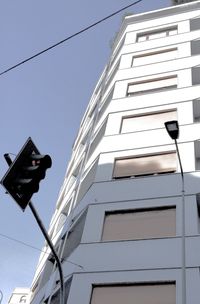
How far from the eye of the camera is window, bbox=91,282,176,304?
11.0 m

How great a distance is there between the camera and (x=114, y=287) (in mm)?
11828

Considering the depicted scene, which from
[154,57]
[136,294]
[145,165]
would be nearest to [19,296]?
[154,57]

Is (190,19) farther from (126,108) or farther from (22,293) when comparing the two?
(22,293)

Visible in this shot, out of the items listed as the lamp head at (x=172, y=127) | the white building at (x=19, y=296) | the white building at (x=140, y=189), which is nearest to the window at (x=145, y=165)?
the white building at (x=140, y=189)

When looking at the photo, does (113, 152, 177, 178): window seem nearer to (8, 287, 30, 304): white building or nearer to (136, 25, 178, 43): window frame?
(136, 25, 178, 43): window frame

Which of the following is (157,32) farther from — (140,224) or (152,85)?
(140,224)

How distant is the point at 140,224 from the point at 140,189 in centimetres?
151

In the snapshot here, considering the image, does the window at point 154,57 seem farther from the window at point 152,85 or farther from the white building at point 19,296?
the white building at point 19,296

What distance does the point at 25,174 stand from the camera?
471 centimetres

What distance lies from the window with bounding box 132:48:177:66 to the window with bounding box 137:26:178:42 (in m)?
1.72

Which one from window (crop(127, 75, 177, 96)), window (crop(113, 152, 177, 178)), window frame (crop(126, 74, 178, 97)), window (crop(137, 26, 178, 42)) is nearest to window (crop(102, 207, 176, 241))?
window (crop(113, 152, 177, 178))

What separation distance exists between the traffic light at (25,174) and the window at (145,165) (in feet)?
34.6

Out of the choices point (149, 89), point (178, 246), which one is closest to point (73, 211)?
point (178, 246)

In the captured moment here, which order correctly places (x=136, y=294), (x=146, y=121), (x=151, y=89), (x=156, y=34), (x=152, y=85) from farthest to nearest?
(x=156, y=34) → (x=152, y=85) → (x=151, y=89) → (x=146, y=121) → (x=136, y=294)
